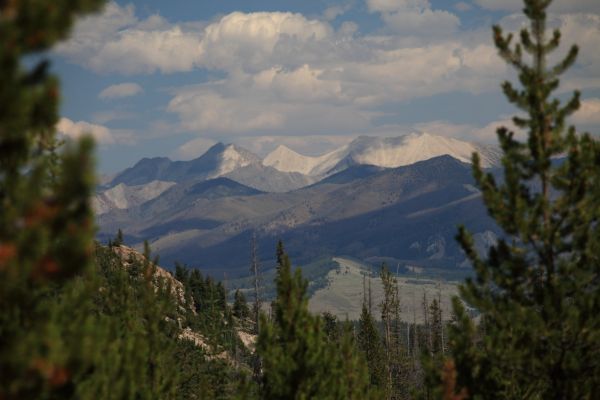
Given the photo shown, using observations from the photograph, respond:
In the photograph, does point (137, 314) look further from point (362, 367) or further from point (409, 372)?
point (409, 372)

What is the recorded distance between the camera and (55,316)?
12.5 metres

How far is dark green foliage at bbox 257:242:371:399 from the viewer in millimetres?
23656

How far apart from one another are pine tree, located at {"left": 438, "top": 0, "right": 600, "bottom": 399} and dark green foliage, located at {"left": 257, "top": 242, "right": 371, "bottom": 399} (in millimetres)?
5676

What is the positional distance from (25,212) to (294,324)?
55.5 feet

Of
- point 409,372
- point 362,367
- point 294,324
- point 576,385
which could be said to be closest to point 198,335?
point 409,372

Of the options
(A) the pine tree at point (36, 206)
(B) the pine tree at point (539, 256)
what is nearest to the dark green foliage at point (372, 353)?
(B) the pine tree at point (539, 256)

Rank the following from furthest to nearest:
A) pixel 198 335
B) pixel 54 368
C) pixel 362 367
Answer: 1. pixel 198 335
2. pixel 362 367
3. pixel 54 368

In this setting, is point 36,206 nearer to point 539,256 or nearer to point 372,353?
point 539,256

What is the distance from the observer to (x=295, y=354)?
2411 centimetres

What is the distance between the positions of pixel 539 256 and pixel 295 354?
397 inches

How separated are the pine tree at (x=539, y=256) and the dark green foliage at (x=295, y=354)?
18.6ft

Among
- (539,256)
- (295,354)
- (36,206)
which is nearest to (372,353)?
(295,354)

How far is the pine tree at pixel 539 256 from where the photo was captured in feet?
65.1

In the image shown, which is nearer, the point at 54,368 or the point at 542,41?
the point at 54,368
